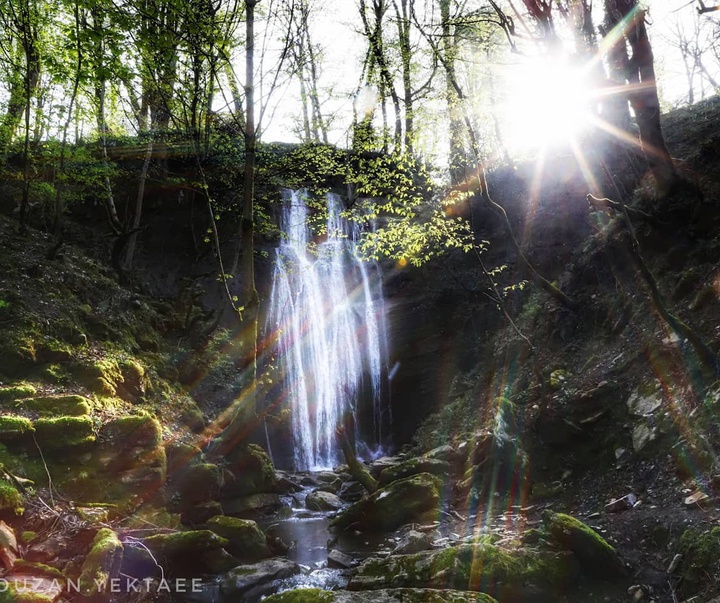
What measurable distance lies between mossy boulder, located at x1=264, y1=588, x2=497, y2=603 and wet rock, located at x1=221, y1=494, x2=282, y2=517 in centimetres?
456

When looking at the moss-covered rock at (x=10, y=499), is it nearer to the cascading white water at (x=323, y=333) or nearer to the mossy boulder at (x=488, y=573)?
the mossy boulder at (x=488, y=573)

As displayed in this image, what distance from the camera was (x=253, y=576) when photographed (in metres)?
5.70

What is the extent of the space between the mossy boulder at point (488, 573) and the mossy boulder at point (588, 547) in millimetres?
127

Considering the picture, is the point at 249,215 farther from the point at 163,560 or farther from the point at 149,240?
the point at 149,240

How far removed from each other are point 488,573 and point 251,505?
5718 millimetres

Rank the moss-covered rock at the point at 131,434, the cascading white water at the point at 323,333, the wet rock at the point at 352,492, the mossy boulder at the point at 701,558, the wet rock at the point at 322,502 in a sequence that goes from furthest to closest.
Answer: the cascading white water at the point at 323,333, the wet rock at the point at 352,492, the wet rock at the point at 322,502, the moss-covered rock at the point at 131,434, the mossy boulder at the point at 701,558

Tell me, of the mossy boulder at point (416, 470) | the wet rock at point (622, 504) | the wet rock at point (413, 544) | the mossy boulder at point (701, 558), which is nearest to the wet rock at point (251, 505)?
the mossy boulder at point (416, 470)

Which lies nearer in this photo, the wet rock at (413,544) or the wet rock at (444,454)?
the wet rock at (413,544)

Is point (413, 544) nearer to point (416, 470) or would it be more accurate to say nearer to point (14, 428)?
point (416, 470)

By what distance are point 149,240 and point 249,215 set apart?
30.9 feet

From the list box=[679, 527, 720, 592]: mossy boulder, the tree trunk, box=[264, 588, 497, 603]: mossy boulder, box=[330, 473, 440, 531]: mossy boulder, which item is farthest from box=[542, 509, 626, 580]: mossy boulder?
the tree trunk

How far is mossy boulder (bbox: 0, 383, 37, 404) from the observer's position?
254 inches

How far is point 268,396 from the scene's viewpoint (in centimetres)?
1583

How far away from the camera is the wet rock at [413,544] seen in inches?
244
